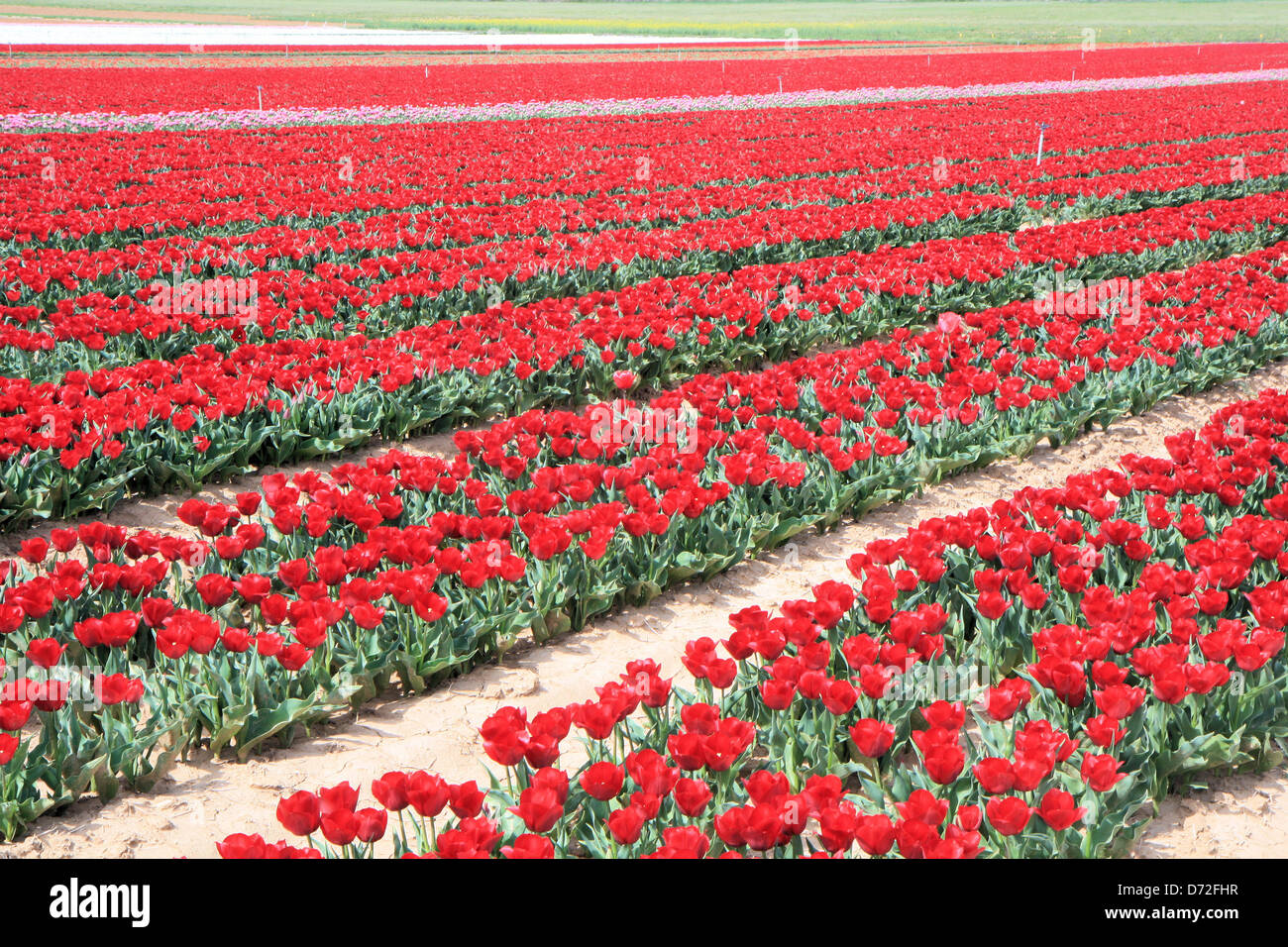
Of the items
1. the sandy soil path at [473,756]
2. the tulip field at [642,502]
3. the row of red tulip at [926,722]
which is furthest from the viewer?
the sandy soil path at [473,756]

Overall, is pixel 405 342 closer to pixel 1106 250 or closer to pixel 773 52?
pixel 1106 250

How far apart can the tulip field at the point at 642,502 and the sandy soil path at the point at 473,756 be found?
8 centimetres

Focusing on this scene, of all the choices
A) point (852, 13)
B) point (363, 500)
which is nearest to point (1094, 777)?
point (363, 500)

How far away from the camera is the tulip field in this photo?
10.6 ft

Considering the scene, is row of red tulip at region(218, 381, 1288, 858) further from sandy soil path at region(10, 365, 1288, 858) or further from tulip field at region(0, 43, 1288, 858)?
sandy soil path at region(10, 365, 1288, 858)

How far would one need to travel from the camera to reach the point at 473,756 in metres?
3.94

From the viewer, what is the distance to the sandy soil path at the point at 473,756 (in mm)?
3387

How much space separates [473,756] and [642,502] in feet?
4.95

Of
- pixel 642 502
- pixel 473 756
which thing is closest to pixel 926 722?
pixel 473 756

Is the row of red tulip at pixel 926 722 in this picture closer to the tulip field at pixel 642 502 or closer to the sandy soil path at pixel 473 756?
the tulip field at pixel 642 502

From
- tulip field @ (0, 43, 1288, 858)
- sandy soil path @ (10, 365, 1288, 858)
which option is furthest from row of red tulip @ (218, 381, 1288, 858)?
sandy soil path @ (10, 365, 1288, 858)

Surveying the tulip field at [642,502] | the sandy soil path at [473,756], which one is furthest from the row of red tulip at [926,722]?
the sandy soil path at [473,756]
